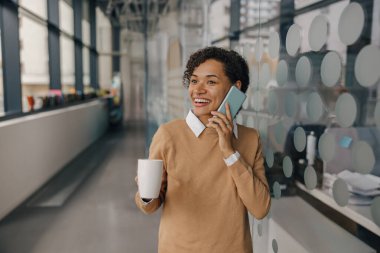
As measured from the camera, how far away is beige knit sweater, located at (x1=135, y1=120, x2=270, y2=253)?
1.10 m

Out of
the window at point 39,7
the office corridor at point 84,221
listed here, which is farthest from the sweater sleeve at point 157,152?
the window at point 39,7

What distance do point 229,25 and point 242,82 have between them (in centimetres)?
142

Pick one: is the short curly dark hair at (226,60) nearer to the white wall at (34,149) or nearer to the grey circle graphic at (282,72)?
the grey circle graphic at (282,72)

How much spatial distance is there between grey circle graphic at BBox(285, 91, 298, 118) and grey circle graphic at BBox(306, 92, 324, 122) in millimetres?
108

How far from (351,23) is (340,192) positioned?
1.74 ft

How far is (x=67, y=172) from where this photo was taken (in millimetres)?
5395

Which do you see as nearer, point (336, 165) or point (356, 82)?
point (356, 82)

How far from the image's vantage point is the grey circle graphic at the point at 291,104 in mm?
1424

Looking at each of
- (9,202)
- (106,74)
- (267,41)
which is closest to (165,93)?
(9,202)

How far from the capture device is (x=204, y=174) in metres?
1.10

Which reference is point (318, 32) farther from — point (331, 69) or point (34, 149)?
point (34, 149)

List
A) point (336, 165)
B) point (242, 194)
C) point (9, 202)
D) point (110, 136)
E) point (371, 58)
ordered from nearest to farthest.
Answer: point (371, 58) < point (242, 194) < point (336, 165) < point (9, 202) < point (110, 136)

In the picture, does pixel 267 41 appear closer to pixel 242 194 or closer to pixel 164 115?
pixel 242 194

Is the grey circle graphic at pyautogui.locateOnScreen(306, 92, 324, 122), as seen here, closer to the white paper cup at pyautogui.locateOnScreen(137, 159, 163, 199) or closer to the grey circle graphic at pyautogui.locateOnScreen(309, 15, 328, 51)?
the grey circle graphic at pyautogui.locateOnScreen(309, 15, 328, 51)
